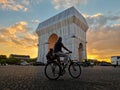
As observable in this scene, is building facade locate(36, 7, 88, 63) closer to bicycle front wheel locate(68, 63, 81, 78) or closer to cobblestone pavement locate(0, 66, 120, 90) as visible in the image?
bicycle front wheel locate(68, 63, 81, 78)

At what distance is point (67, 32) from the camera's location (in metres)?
54.0

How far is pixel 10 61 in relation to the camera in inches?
3597

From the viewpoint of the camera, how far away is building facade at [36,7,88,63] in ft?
→ 171

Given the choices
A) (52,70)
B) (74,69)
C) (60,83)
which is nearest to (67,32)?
(74,69)

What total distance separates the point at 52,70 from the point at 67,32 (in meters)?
46.8

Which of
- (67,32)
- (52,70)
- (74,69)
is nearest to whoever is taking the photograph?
(52,70)

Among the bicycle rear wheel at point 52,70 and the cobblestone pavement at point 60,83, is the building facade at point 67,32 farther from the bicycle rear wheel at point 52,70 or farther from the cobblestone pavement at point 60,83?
the bicycle rear wheel at point 52,70

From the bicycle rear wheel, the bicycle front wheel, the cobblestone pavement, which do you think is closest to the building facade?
the bicycle front wheel

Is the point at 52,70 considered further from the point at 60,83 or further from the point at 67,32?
the point at 67,32

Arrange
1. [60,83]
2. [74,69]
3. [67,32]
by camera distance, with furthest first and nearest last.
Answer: [67,32] → [74,69] → [60,83]

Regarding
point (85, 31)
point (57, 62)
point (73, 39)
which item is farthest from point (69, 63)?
point (85, 31)

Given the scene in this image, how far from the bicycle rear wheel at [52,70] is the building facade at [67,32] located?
4266 centimetres

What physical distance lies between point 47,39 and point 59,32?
673cm

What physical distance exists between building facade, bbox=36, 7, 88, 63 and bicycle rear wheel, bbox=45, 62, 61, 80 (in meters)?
42.7
